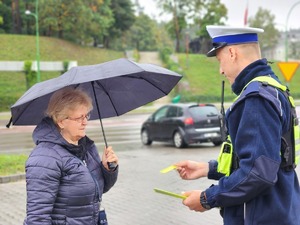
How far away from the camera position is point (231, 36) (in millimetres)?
2424

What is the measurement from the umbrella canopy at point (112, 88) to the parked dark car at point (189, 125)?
11.0 metres

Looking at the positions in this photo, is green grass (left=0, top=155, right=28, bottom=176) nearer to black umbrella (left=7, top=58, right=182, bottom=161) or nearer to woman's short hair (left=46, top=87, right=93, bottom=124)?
black umbrella (left=7, top=58, right=182, bottom=161)

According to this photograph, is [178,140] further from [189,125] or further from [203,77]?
[203,77]

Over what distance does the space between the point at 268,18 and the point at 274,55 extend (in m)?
32.0

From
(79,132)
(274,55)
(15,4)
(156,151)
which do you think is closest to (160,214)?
(79,132)

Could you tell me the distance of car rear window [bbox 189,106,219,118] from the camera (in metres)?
15.0

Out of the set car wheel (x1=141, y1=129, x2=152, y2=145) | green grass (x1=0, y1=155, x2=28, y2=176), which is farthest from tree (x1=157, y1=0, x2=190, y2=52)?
green grass (x1=0, y1=155, x2=28, y2=176)

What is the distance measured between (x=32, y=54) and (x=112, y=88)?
46.4 m

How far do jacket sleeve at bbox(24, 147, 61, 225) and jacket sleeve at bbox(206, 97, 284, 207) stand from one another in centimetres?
101

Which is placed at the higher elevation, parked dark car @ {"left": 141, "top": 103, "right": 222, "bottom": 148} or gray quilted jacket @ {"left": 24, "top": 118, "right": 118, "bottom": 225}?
gray quilted jacket @ {"left": 24, "top": 118, "right": 118, "bottom": 225}

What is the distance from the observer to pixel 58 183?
265 cm

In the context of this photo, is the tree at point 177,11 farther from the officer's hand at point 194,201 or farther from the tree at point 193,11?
the officer's hand at point 194,201

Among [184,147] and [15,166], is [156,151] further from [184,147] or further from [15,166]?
[15,166]

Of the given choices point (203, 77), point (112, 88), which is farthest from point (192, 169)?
point (203, 77)
